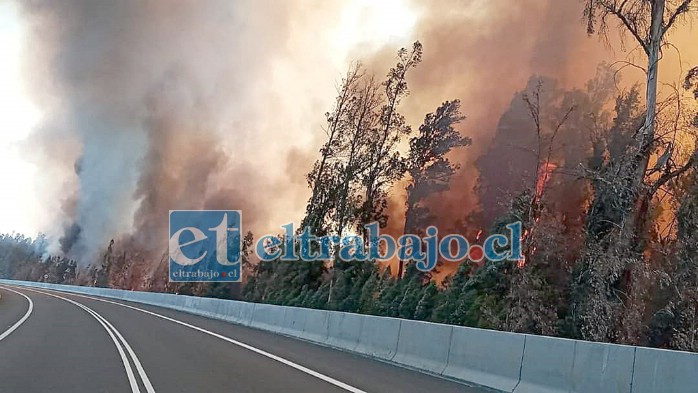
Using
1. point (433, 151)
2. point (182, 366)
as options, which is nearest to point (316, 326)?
point (182, 366)

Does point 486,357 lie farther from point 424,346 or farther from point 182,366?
point 182,366

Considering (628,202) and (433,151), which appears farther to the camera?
(433,151)

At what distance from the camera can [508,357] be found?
33.9 ft

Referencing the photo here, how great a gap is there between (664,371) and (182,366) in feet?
27.4

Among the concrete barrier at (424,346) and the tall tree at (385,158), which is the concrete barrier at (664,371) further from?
the tall tree at (385,158)

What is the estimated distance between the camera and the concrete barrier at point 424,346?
1259cm

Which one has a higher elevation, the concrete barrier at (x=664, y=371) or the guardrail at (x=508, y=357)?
the concrete barrier at (x=664, y=371)

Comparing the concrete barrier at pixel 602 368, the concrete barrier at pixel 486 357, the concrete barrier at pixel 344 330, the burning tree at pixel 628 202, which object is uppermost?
the burning tree at pixel 628 202

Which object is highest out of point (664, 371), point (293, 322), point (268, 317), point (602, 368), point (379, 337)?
point (664, 371)

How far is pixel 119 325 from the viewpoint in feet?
76.0

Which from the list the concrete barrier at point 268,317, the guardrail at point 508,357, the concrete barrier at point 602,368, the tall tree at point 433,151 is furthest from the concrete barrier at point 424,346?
the tall tree at point 433,151

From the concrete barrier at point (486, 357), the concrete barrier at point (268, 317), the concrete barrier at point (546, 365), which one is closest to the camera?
the concrete barrier at point (546, 365)

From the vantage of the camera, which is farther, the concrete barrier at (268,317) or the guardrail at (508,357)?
the concrete barrier at (268,317)

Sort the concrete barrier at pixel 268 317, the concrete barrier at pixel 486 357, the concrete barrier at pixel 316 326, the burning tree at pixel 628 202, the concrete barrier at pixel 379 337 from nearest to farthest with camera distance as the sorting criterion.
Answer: the concrete barrier at pixel 486 357 → the concrete barrier at pixel 379 337 → the burning tree at pixel 628 202 → the concrete barrier at pixel 316 326 → the concrete barrier at pixel 268 317
